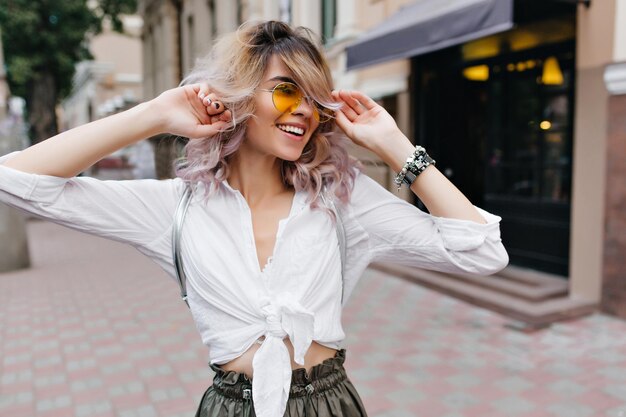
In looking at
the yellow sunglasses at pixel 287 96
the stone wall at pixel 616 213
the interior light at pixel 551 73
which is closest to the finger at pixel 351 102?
the yellow sunglasses at pixel 287 96

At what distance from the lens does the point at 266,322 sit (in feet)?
4.48

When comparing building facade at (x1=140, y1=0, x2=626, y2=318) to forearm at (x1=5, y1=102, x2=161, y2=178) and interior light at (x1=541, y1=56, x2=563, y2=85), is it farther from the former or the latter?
forearm at (x1=5, y1=102, x2=161, y2=178)

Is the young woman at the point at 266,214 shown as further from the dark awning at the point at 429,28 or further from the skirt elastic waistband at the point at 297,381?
the dark awning at the point at 429,28

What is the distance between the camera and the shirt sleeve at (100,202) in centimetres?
135

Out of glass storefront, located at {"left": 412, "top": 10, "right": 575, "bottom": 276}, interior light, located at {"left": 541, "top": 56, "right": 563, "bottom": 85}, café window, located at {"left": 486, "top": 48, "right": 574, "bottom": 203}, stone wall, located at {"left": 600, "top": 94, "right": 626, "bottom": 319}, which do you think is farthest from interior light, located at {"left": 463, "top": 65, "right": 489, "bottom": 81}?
stone wall, located at {"left": 600, "top": 94, "right": 626, "bottom": 319}

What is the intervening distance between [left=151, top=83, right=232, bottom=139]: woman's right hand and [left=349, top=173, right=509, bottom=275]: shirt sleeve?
0.43 m

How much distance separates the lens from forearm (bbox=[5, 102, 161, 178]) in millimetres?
1357

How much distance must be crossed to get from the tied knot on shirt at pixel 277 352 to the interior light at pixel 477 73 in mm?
6160

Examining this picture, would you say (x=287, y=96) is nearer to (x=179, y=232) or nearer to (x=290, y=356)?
(x=179, y=232)

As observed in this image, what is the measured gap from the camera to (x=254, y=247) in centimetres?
144

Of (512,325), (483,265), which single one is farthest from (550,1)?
(483,265)

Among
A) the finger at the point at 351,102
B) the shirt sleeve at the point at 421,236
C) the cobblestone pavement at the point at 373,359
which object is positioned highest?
the finger at the point at 351,102

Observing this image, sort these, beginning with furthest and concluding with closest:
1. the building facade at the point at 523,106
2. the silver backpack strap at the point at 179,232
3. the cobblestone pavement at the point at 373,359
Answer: the building facade at the point at 523,106 → the cobblestone pavement at the point at 373,359 → the silver backpack strap at the point at 179,232

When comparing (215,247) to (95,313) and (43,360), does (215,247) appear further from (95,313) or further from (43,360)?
(95,313)
